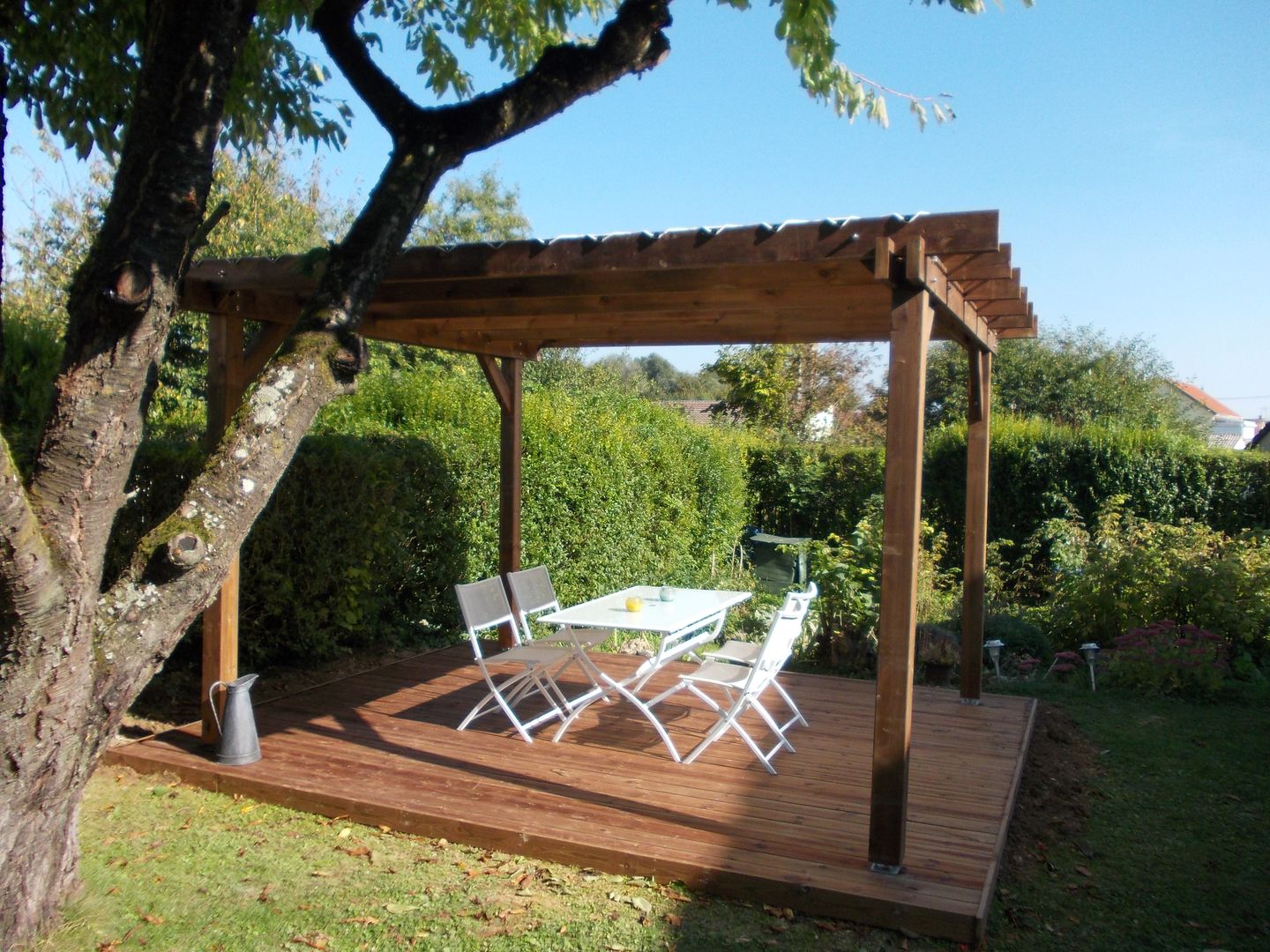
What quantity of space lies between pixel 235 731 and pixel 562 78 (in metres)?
3.53

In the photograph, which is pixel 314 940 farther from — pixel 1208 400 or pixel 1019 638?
pixel 1208 400

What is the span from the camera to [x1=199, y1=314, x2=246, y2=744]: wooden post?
5035mm

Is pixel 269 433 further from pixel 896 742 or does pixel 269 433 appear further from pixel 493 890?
pixel 896 742

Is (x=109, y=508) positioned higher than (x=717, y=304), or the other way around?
(x=717, y=304)

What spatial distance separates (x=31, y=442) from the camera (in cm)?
Result: 541

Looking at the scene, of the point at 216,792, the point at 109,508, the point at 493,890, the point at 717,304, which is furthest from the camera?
the point at 717,304

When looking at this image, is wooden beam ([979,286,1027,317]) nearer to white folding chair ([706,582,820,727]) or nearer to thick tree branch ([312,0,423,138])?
white folding chair ([706,582,820,727])

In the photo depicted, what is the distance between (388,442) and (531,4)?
3.27 metres

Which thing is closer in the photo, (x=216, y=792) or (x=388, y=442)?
(x=216, y=792)

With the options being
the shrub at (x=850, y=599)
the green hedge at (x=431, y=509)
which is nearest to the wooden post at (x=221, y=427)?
the green hedge at (x=431, y=509)

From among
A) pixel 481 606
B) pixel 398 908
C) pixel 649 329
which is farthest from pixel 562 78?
pixel 398 908

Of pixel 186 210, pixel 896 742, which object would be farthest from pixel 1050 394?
pixel 186 210

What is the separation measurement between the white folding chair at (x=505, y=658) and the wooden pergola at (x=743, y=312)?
130 cm

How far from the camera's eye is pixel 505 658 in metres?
5.57
